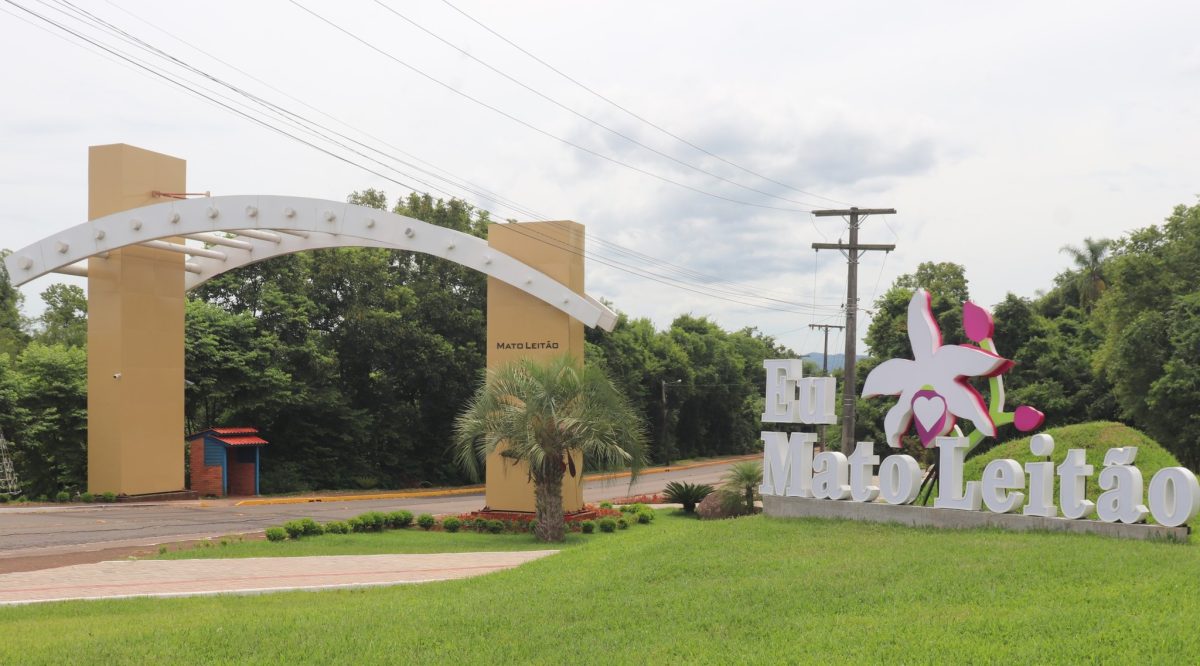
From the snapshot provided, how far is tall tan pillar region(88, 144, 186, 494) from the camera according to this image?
89.7 ft

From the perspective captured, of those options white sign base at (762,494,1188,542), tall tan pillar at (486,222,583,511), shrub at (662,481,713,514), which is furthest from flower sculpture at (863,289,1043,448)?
shrub at (662,481,713,514)

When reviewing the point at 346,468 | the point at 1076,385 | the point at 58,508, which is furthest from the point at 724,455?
the point at 58,508

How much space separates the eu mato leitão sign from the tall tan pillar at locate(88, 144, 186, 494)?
1822 cm

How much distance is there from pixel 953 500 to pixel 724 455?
194ft

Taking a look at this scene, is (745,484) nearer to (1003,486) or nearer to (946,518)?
(946,518)

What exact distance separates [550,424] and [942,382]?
26.6 feet

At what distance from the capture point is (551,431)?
21.2 m

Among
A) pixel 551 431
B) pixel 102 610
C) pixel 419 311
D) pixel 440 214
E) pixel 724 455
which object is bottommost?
pixel 724 455

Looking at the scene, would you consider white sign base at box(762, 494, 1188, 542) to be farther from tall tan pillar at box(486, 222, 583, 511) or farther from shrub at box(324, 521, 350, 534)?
shrub at box(324, 521, 350, 534)

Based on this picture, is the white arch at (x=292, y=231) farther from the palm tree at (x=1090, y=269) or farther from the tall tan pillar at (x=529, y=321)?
the palm tree at (x=1090, y=269)

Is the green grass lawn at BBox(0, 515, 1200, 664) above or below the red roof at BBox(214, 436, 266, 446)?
above

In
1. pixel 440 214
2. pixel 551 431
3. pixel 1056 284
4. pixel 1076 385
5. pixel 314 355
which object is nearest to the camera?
pixel 551 431

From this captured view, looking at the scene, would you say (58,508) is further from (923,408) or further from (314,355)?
(923,408)

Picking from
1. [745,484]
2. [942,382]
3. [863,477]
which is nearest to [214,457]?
[745,484]
